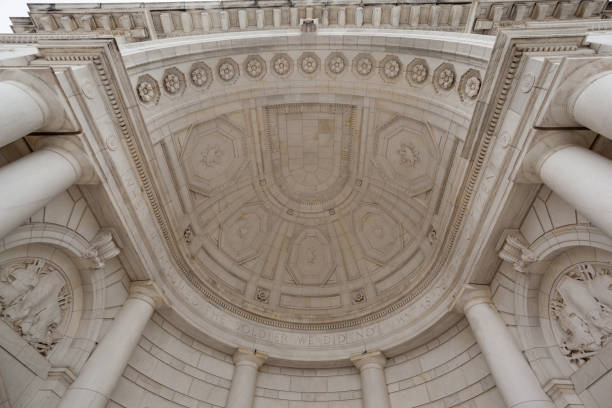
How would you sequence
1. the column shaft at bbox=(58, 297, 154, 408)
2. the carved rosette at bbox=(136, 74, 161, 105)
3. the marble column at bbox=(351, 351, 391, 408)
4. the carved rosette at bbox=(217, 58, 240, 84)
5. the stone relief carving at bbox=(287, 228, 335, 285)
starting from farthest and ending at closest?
the stone relief carving at bbox=(287, 228, 335, 285), the carved rosette at bbox=(217, 58, 240, 84), the marble column at bbox=(351, 351, 391, 408), the carved rosette at bbox=(136, 74, 161, 105), the column shaft at bbox=(58, 297, 154, 408)

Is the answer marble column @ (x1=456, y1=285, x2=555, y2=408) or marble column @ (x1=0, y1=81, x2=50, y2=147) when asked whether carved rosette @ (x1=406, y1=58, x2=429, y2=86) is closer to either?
marble column @ (x1=456, y1=285, x2=555, y2=408)

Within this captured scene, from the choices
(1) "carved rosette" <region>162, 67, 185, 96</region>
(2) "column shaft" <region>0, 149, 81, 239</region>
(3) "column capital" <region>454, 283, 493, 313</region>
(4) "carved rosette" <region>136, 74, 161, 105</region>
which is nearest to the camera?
(2) "column shaft" <region>0, 149, 81, 239</region>

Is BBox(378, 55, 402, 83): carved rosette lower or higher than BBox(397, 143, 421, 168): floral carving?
higher

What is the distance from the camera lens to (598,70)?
5504 millimetres

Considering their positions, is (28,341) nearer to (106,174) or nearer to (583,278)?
(106,174)

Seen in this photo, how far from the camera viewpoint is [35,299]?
692 cm

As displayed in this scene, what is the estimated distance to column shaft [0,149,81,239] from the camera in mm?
5348

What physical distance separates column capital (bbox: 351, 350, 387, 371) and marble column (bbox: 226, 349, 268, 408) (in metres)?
2.72

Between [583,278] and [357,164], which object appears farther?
[357,164]

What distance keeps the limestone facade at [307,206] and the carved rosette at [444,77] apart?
0.51 feet

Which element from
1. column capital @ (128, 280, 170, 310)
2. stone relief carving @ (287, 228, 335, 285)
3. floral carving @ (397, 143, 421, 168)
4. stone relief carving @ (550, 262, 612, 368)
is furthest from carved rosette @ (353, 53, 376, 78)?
column capital @ (128, 280, 170, 310)

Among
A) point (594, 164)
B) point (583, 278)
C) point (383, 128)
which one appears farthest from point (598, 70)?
point (383, 128)

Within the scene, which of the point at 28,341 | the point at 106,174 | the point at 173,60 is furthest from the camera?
the point at 173,60

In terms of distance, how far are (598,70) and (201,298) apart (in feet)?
35.0
